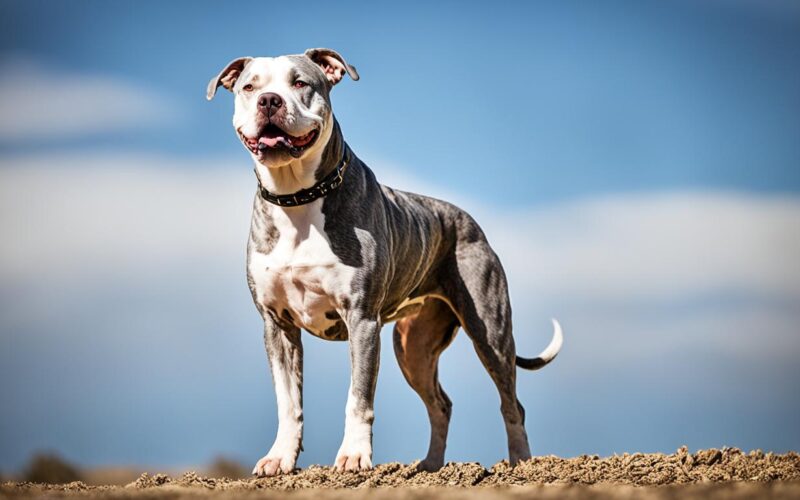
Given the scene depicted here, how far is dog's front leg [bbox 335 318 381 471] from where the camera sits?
6.17 metres

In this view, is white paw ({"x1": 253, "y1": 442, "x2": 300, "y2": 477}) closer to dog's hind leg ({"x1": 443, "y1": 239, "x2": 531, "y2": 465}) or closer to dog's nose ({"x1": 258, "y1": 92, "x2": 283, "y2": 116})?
dog's hind leg ({"x1": 443, "y1": 239, "x2": 531, "y2": 465})

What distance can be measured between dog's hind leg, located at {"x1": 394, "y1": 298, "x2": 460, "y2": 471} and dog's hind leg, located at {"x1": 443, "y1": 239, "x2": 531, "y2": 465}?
320 millimetres

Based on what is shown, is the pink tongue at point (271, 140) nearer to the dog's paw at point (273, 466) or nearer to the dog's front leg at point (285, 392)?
the dog's front leg at point (285, 392)

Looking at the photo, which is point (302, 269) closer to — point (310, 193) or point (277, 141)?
point (310, 193)

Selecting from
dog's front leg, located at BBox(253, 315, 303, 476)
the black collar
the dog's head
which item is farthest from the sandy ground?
the dog's head

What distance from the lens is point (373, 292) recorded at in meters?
6.45

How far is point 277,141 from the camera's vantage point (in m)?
6.12

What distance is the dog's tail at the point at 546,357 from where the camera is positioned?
848 centimetres

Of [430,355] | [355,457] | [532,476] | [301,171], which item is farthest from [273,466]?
[430,355]

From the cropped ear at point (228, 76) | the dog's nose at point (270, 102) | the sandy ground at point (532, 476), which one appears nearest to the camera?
the sandy ground at point (532, 476)

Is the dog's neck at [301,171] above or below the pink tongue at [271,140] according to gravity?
below

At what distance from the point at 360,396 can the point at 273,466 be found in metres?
0.74

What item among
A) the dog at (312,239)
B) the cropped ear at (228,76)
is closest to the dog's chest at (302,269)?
the dog at (312,239)

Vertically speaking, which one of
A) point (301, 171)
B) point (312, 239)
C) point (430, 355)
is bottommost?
point (430, 355)
